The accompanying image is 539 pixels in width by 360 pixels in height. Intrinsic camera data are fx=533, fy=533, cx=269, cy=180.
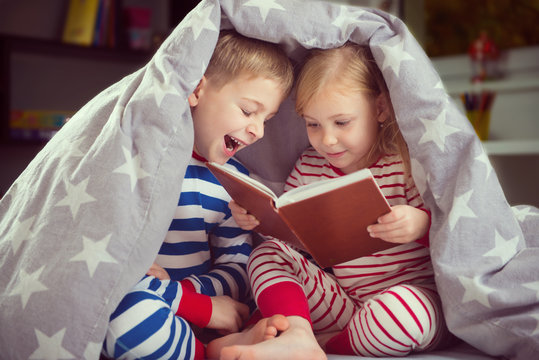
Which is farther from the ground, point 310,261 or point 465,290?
point 465,290

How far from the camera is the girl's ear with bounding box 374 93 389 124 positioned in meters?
1.03

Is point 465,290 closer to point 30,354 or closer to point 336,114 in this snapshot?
point 336,114

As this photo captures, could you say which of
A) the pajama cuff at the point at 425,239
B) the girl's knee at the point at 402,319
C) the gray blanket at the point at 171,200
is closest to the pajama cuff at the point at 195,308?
the gray blanket at the point at 171,200

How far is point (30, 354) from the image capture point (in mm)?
712

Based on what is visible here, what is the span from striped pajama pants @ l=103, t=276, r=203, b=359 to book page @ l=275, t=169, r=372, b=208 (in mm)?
241

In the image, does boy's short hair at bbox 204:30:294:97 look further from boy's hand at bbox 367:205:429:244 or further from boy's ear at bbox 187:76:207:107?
boy's hand at bbox 367:205:429:244

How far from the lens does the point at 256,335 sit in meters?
0.84

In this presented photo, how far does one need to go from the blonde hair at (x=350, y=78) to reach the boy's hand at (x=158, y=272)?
0.40 m

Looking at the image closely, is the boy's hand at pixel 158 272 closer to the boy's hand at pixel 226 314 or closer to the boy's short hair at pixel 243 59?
the boy's hand at pixel 226 314

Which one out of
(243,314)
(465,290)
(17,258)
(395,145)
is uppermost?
(395,145)

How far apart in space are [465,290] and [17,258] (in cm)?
67

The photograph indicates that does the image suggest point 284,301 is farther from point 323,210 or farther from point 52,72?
point 52,72

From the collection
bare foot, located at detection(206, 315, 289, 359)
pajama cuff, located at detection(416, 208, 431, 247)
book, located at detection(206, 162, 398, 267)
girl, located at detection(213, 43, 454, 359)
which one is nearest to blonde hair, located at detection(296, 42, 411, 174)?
girl, located at detection(213, 43, 454, 359)

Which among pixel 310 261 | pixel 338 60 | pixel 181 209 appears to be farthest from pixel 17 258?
pixel 338 60
